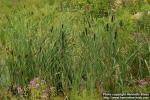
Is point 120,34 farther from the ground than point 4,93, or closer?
farther from the ground

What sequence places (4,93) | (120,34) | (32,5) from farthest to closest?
(32,5) → (120,34) → (4,93)

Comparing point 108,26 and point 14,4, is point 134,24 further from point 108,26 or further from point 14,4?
point 14,4

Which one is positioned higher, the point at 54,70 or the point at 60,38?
the point at 60,38

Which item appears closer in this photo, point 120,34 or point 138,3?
point 120,34

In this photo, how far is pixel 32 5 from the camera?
31.6 feet

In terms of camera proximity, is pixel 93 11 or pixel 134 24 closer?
pixel 134 24

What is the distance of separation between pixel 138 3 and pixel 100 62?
10.8 ft

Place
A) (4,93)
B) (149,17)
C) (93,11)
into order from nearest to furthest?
(4,93), (149,17), (93,11)

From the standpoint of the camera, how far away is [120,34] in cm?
641

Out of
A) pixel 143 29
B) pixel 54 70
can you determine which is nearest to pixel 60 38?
pixel 54 70

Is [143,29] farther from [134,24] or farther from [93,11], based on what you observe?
[93,11]

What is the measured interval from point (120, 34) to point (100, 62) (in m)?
0.89

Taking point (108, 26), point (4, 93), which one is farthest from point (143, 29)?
point (4, 93)

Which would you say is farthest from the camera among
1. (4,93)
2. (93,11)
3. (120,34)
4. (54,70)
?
(93,11)
